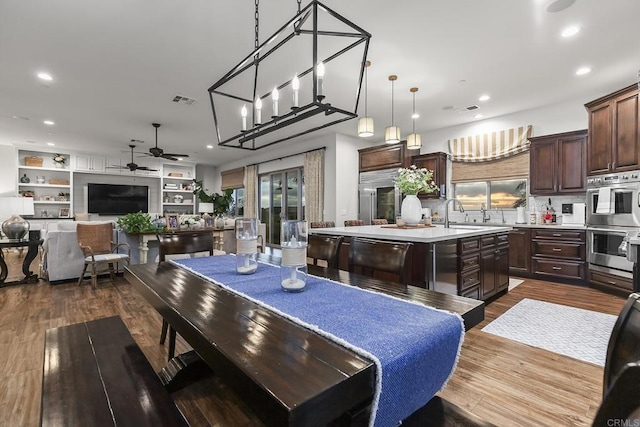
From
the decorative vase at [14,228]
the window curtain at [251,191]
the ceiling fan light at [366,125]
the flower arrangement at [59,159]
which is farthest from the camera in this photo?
the window curtain at [251,191]

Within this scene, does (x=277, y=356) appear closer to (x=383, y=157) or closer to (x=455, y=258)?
(x=455, y=258)

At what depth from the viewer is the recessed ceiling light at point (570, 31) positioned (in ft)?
9.60

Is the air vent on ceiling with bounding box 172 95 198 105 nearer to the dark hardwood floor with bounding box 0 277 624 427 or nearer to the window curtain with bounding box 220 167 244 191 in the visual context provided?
the dark hardwood floor with bounding box 0 277 624 427

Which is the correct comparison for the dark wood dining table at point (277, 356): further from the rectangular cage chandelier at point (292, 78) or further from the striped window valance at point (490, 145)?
the striped window valance at point (490, 145)

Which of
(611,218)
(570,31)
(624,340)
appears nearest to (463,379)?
(624,340)

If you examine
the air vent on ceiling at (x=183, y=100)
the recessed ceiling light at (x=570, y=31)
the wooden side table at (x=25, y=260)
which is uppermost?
the recessed ceiling light at (x=570, y=31)

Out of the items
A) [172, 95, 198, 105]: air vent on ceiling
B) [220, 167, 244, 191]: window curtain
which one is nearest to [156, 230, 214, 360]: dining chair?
[172, 95, 198, 105]: air vent on ceiling

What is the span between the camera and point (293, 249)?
4.04ft

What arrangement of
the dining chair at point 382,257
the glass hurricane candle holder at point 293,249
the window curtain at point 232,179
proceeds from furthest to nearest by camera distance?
the window curtain at point 232,179
the dining chair at point 382,257
the glass hurricane candle holder at point 293,249

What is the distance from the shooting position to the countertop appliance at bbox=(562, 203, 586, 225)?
4629 millimetres

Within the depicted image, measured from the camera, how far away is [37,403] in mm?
1746

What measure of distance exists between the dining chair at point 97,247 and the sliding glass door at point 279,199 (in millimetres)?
3698

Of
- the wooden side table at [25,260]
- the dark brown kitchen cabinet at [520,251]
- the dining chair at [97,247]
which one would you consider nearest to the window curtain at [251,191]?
the dining chair at [97,247]

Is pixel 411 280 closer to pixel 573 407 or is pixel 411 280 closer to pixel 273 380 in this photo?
pixel 573 407
